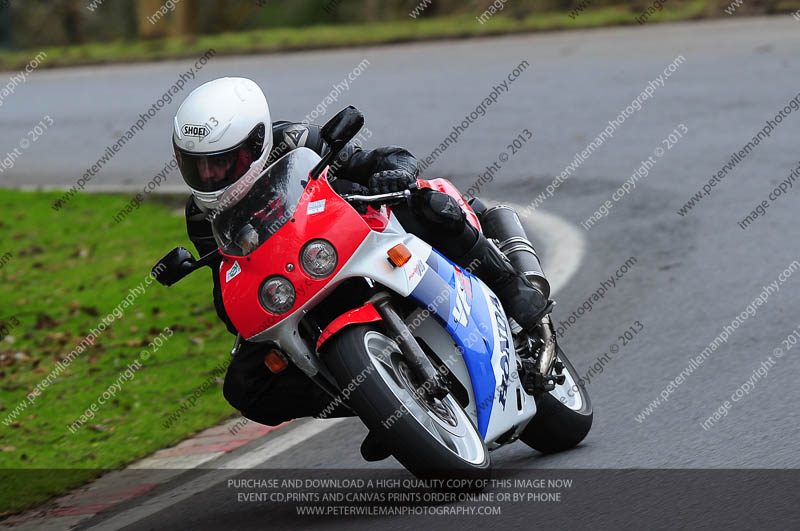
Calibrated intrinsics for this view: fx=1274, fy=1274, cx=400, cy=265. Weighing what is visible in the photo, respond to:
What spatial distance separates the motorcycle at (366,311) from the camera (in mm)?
4531

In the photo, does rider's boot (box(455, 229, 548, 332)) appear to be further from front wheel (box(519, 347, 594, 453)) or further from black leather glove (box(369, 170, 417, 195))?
black leather glove (box(369, 170, 417, 195))

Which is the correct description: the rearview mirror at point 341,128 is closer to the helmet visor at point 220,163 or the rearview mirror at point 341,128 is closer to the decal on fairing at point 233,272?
the helmet visor at point 220,163

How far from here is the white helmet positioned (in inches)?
184

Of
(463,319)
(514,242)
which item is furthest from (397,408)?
(514,242)

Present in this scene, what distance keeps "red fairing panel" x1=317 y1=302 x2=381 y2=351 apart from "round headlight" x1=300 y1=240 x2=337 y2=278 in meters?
0.18

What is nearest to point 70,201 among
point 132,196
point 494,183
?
point 132,196

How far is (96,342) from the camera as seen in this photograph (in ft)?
28.4

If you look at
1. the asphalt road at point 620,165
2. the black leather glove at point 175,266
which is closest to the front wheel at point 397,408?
the asphalt road at point 620,165

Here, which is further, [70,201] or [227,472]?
[70,201]

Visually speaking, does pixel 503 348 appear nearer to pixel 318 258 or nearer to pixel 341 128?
pixel 318 258

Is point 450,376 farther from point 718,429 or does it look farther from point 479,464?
point 718,429

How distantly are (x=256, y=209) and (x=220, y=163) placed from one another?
8.8 inches

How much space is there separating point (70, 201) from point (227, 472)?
279 inches

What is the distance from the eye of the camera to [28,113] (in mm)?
16828
